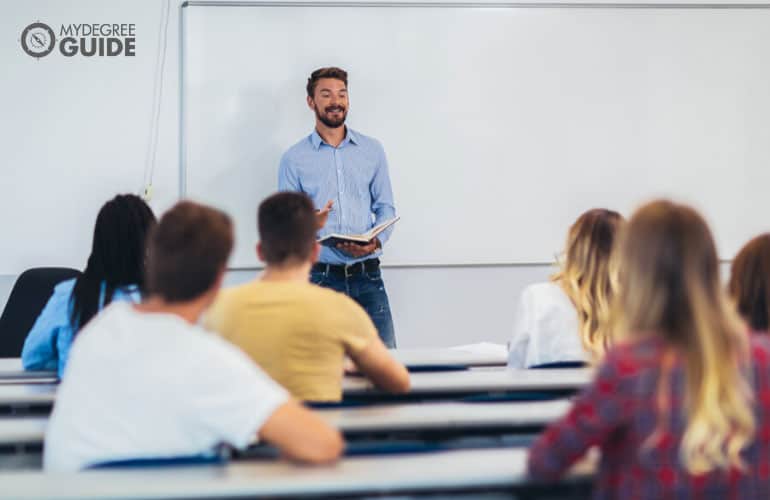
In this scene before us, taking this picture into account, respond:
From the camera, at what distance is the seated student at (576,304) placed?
297 centimetres

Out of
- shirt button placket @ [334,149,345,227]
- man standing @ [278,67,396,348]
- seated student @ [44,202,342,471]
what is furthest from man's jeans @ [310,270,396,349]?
seated student @ [44,202,342,471]

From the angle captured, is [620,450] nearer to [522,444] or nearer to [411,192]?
[522,444]

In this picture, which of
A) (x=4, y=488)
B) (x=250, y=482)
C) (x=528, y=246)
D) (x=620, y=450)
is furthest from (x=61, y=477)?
(x=528, y=246)

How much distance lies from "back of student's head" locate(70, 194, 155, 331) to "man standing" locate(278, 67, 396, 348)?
1934mm

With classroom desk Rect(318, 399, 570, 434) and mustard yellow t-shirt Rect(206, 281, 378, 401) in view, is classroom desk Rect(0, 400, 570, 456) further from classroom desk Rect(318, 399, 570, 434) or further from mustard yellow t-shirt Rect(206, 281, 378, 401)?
mustard yellow t-shirt Rect(206, 281, 378, 401)

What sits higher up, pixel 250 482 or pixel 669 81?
pixel 669 81

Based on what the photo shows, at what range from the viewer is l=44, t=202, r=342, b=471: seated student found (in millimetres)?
1748

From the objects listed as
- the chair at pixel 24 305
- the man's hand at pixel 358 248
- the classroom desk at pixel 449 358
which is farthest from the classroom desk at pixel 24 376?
the man's hand at pixel 358 248

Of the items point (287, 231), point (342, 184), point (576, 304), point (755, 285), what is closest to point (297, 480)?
point (287, 231)

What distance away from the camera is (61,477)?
5.62 feet

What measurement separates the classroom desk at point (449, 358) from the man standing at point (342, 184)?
53.0 inches

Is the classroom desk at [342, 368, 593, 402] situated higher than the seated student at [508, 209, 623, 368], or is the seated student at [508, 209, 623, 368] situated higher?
the seated student at [508, 209, 623, 368]

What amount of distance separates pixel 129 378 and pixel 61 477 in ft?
0.69

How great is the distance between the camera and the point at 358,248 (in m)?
4.59
